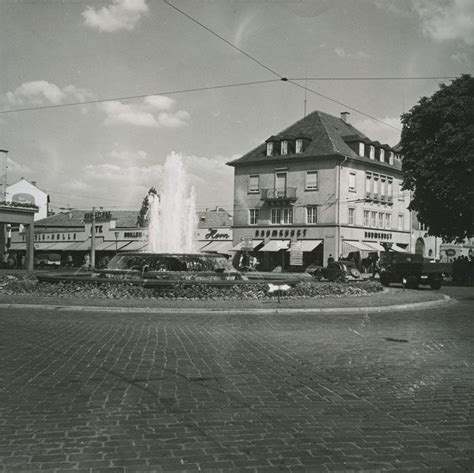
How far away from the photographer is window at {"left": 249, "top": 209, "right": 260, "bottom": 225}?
5816 centimetres

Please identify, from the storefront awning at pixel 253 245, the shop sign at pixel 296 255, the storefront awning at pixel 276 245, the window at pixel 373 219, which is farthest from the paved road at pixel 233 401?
the window at pixel 373 219

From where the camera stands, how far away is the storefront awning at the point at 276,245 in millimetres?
54844

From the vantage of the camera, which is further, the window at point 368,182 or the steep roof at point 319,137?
the window at point 368,182

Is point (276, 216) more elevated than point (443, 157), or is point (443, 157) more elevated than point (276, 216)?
point (443, 157)

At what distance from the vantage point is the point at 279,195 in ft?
185

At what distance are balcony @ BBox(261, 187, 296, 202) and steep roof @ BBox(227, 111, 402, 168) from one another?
302cm

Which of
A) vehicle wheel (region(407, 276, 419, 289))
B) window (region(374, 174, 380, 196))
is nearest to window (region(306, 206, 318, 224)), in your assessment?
window (region(374, 174, 380, 196))

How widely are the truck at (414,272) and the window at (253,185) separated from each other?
1052 inches

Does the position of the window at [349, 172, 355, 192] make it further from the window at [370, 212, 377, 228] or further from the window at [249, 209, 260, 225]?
the window at [249, 209, 260, 225]

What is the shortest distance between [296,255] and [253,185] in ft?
29.4

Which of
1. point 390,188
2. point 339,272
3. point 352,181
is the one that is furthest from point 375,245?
point 339,272

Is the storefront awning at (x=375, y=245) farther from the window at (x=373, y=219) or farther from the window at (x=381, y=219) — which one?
Result: the window at (x=381, y=219)

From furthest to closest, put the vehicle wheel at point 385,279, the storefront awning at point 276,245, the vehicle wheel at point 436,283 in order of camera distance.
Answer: the storefront awning at point 276,245
the vehicle wheel at point 385,279
the vehicle wheel at point 436,283

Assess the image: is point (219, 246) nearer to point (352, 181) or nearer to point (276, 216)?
point (276, 216)
